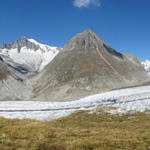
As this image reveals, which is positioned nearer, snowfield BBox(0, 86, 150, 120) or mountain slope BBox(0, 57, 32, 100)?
snowfield BBox(0, 86, 150, 120)

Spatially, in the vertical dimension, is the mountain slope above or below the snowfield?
above

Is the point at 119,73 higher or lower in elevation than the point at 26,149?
higher

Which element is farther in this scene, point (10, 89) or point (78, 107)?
point (10, 89)

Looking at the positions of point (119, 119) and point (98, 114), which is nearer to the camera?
point (119, 119)

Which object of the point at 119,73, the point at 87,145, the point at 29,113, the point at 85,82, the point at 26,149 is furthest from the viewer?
the point at 119,73

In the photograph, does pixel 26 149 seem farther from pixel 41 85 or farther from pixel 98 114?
pixel 41 85

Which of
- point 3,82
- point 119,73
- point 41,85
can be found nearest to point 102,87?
point 119,73

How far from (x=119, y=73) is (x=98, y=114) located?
167 m

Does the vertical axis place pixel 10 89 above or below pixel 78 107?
above

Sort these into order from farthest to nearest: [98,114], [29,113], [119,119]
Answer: [29,113] → [98,114] → [119,119]

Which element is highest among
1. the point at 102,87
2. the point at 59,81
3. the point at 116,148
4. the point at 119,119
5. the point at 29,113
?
the point at 59,81

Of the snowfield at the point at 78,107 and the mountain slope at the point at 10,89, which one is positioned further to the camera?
the mountain slope at the point at 10,89

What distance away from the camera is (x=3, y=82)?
504 feet

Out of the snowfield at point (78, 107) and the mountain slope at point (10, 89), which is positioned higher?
the mountain slope at point (10, 89)
